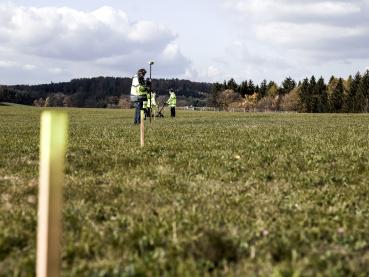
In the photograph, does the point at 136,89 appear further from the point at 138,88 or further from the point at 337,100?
the point at 337,100

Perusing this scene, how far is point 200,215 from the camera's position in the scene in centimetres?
657

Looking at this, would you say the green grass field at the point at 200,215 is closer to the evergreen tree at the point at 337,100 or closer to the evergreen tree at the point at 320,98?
the evergreen tree at the point at 337,100

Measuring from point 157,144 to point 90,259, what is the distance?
32.0 feet

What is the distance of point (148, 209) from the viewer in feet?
23.2

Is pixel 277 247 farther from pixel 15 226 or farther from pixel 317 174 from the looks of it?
pixel 317 174

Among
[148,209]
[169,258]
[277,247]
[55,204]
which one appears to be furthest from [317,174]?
[55,204]

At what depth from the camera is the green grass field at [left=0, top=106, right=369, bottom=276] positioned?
488cm

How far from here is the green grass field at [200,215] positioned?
4882 mm

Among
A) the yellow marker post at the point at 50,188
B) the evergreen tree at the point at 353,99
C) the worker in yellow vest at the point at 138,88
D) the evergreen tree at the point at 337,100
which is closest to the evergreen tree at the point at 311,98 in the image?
the evergreen tree at the point at 337,100

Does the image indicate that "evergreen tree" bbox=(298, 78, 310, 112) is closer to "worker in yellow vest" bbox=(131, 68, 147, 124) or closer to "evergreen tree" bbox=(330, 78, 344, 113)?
"evergreen tree" bbox=(330, 78, 344, 113)

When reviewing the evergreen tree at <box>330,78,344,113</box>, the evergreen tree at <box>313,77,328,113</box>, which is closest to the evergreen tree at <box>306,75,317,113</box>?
the evergreen tree at <box>313,77,328,113</box>

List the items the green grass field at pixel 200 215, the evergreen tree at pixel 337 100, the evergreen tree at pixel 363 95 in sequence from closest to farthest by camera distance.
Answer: the green grass field at pixel 200 215 → the evergreen tree at pixel 363 95 → the evergreen tree at pixel 337 100

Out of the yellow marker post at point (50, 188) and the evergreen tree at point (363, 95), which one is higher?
the evergreen tree at point (363, 95)

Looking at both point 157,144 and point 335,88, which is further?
point 335,88
